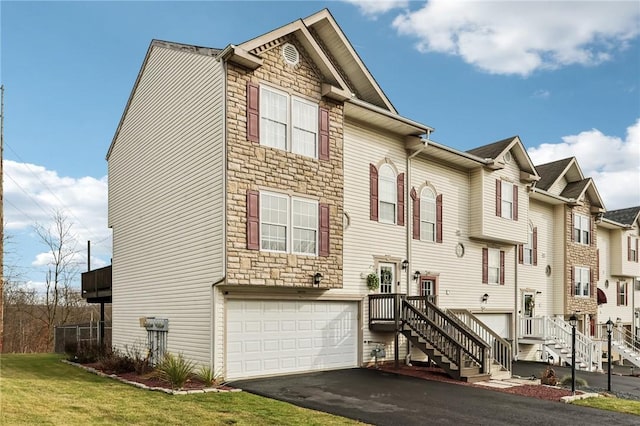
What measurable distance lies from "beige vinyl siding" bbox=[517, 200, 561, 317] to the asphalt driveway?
511 inches

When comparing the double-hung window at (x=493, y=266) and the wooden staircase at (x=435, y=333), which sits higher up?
the double-hung window at (x=493, y=266)

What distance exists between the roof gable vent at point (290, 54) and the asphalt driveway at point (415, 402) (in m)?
8.76

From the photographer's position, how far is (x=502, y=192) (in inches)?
876

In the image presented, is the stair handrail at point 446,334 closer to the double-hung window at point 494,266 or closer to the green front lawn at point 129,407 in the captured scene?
the green front lawn at point 129,407

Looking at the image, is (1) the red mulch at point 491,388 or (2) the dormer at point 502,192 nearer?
(1) the red mulch at point 491,388

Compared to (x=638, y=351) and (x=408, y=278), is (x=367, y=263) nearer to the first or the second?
(x=408, y=278)

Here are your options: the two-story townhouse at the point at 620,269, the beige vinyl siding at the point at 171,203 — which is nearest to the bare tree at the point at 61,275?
the beige vinyl siding at the point at 171,203

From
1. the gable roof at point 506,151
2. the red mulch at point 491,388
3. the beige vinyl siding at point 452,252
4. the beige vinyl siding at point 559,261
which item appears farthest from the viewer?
the beige vinyl siding at point 559,261

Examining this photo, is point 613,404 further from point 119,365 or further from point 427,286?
point 119,365

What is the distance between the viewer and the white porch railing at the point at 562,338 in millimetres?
20984

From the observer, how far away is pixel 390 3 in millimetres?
15758

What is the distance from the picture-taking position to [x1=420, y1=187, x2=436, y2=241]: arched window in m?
19.5

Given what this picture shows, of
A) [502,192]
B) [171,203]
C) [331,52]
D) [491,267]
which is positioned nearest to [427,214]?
[502,192]

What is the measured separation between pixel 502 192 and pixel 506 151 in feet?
5.81
